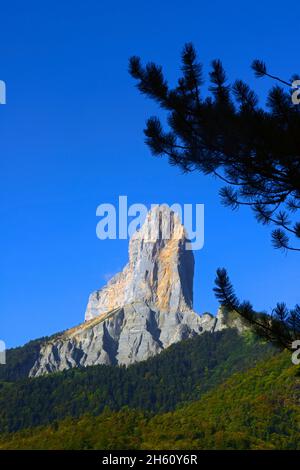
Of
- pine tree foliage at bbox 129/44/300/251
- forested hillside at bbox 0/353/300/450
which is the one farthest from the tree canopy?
forested hillside at bbox 0/353/300/450

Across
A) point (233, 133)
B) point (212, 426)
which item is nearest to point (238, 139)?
point (233, 133)

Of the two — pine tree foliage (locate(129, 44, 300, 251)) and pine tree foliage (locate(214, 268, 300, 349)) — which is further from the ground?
pine tree foliage (locate(129, 44, 300, 251))

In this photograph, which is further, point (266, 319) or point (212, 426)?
point (212, 426)

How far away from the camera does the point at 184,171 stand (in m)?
14.5

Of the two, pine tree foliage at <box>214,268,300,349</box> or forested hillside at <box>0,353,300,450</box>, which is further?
forested hillside at <box>0,353,300,450</box>

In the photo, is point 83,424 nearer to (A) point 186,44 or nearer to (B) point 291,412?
(B) point 291,412

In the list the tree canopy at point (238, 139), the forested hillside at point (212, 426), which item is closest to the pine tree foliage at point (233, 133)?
the tree canopy at point (238, 139)

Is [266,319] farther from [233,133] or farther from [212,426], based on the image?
[212,426]

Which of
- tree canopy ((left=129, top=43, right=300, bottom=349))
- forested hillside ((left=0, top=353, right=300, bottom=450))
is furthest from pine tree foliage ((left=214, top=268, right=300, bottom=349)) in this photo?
forested hillside ((left=0, top=353, right=300, bottom=450))

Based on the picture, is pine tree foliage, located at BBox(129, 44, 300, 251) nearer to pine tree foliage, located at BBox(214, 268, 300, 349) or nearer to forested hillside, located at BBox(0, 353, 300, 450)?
pine tree foliage, located at BBox(214, 268, 300, 349)

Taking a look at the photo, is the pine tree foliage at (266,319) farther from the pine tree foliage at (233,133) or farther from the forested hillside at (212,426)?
the forested hillside at (212,426)

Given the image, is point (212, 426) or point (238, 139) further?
point (212, 426)
